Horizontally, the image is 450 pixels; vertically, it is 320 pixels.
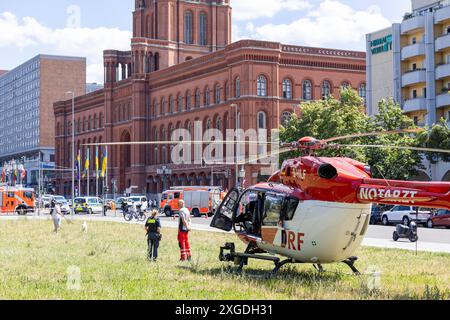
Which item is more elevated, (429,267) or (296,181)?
(296,181)

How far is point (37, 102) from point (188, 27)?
7477 cm

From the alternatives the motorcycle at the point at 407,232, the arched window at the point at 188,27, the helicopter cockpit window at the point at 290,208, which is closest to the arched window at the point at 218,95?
the arched window at the point at 188,27

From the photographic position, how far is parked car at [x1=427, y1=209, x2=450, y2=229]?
42906 mm

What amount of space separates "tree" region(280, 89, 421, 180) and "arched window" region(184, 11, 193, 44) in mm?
53646

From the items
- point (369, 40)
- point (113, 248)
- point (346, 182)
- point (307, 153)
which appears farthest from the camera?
point (369, 40)

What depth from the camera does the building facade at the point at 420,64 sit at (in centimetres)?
5826

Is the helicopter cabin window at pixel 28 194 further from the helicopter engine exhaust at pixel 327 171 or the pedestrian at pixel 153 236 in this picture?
the helicopter engine exhaust at pixel 327 171

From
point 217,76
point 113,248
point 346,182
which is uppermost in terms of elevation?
point 217,76
